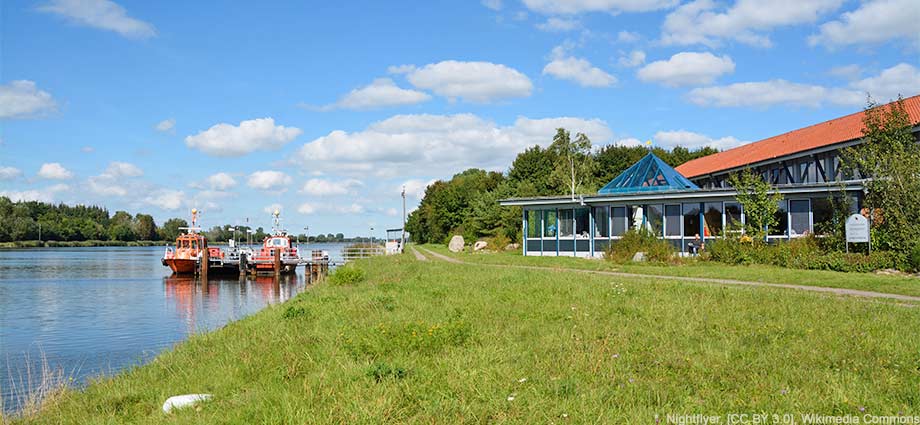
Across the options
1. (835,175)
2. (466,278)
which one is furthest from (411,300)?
(835,175)

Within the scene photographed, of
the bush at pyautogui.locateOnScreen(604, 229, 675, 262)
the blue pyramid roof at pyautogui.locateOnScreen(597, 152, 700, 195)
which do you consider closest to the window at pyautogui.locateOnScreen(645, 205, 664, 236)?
the bush at pyautogui.locateOnScreen(604, 229, 675, 262)

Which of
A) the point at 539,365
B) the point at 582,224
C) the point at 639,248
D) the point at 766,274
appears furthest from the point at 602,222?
the point at 539,365

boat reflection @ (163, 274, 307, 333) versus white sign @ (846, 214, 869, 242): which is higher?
white sign @ (846, 214, 869, 242)

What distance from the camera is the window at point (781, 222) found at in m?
28.3

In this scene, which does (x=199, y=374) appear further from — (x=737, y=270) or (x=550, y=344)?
(x=737, y=270)

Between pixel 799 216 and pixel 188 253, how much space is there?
39617mm

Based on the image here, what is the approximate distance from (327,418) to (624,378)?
3.12m

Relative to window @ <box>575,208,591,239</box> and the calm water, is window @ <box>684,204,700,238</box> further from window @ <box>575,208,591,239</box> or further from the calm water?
the calm water

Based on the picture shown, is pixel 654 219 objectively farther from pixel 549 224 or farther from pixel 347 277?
pixel 347 277

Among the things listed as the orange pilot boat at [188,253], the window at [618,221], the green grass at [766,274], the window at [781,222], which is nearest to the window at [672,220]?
the window at [618,221]

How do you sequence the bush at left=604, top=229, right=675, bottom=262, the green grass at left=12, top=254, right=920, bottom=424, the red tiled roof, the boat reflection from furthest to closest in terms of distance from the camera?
the red tiled roof → the bush at left=604, top=229, right=675, bottom=262 → the boat reflection → the green grass at left=12, top=254, right=920, bottom=424

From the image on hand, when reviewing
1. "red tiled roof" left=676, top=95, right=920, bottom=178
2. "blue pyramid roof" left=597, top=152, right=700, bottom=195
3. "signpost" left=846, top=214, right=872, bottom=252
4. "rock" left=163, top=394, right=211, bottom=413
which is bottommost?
"rock" left=163, top=394, right=211, bottom=413

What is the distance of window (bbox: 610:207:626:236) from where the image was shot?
31.8 metres

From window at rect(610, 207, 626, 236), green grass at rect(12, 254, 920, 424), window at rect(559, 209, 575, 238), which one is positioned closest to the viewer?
green grass at rect(12, 254, 920, 424)
